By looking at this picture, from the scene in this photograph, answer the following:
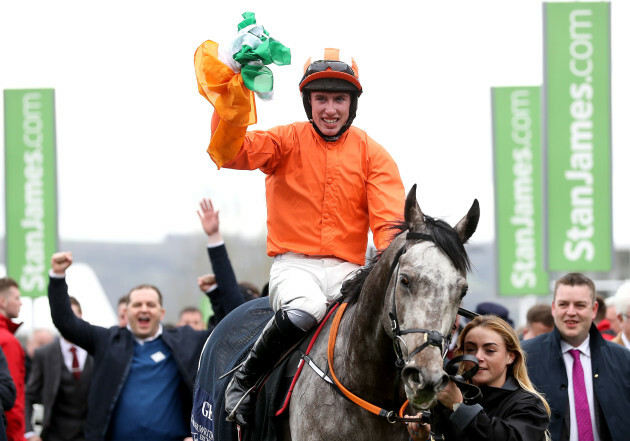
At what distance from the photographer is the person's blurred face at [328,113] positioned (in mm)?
5328

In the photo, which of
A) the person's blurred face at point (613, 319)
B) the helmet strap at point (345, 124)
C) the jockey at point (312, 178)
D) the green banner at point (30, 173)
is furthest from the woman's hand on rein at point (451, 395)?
the green banner at point (30, 173)

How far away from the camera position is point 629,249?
4512 cm

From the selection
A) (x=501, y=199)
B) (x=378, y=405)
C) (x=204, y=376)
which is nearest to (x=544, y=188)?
(x=501, y=199)

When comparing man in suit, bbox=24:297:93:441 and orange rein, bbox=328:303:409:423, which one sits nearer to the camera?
orange rein, bbox=328:303:409:423

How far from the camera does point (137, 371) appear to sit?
766 centimetres

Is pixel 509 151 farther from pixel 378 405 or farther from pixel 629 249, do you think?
pixel 629 249

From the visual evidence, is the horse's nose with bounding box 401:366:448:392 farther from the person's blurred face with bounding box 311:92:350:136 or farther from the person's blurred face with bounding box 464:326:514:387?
the person's blurred face with bounding box 311:92:350:136

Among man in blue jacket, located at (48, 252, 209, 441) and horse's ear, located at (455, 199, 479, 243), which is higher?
horse's ear, located at (455, 199, 479, 243)

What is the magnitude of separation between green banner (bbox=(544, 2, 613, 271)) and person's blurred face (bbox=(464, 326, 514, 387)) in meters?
8.91

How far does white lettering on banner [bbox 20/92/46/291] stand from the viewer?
15.3 meters

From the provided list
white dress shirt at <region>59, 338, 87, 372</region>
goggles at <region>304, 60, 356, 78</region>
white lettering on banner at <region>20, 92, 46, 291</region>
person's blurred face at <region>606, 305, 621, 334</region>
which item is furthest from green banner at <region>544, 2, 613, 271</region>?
goggles at <region>304, 60, 356, 78</region>

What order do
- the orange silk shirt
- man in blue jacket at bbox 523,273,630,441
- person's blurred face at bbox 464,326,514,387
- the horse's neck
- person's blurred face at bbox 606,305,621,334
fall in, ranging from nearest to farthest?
the horse's neck
person's blurred face at bbox 464,326,514,387
the orange silk shirt
man in blue jacket at bbox 523,273,630,441
person's blurred face at bbox 606,305,621,334

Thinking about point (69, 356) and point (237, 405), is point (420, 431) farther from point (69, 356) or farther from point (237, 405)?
point (69, 356)

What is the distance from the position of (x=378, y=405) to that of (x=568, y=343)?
2.30 metres
